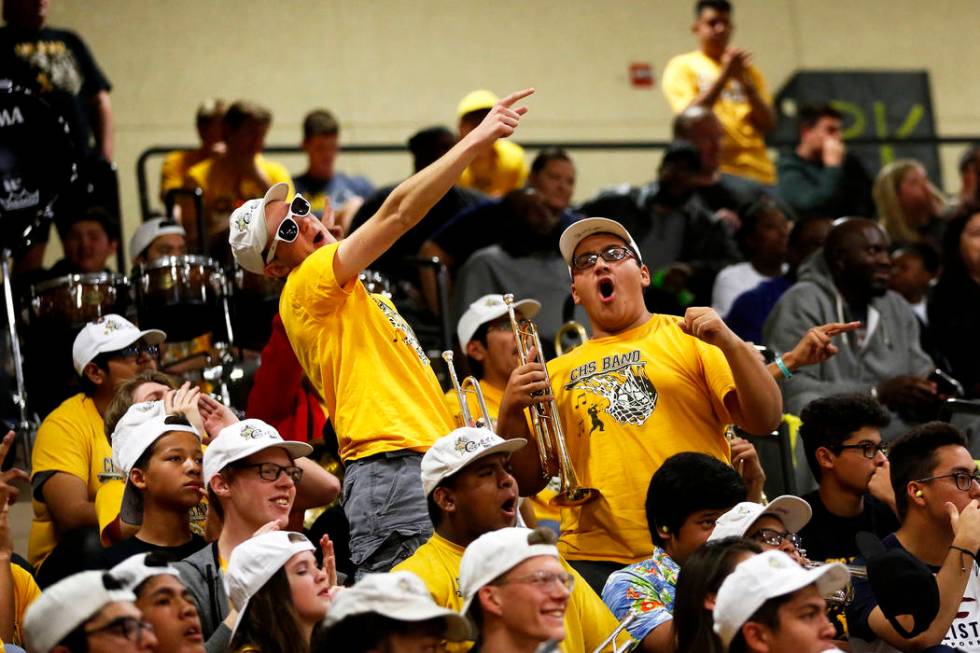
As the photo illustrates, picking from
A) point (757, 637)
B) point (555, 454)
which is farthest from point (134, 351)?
point (757, 637)

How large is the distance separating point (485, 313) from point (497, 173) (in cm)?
377

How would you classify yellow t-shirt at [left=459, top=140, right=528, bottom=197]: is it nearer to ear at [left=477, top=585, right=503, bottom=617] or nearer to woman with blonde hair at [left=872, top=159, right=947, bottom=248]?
woman with blonde hair at [left=872, top=159, right=947, bottom=248]

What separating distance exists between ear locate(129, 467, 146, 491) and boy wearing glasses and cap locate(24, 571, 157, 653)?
1.40m

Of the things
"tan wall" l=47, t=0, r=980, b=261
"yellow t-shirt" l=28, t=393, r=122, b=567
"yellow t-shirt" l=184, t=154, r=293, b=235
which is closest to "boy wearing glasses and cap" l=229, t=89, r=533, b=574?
"yellow t-shirt" l=28, t=393, r=122, b=567

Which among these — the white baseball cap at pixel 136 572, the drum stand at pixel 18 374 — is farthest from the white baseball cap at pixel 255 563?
the drum stand at pixel 18 374

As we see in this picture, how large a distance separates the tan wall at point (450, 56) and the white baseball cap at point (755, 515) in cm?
777

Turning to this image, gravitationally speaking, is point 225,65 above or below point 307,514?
above

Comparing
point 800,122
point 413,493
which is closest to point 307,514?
point 413,493

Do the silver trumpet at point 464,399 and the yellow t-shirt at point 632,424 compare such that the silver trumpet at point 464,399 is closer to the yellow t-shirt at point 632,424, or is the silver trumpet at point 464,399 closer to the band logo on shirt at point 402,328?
the band logo on shirt at point 402,328

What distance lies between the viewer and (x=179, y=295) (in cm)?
750

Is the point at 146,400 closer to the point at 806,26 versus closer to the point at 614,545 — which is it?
the point at 614,545

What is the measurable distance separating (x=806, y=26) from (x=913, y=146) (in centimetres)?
139

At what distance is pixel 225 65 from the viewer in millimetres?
12672

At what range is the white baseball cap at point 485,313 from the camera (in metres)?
6.98
